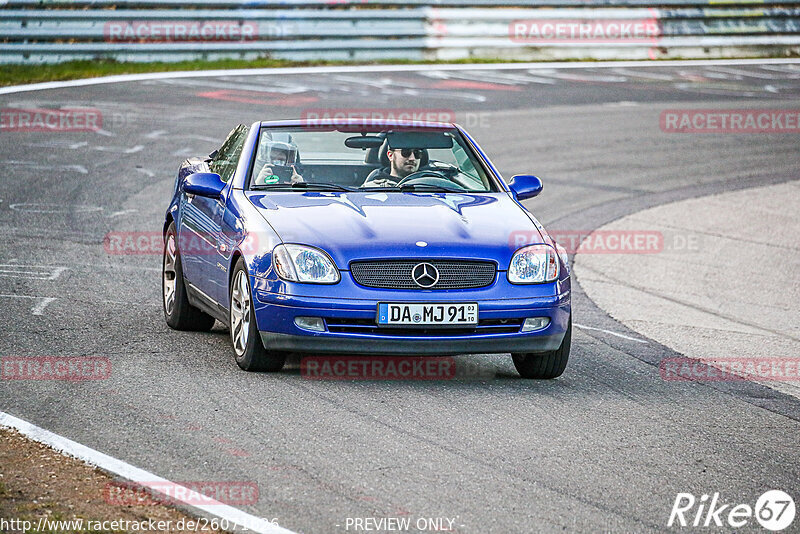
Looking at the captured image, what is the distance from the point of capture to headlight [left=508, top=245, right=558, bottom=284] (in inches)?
303

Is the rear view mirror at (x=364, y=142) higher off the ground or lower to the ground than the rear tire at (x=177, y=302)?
higher

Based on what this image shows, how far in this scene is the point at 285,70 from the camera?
88.3 ft

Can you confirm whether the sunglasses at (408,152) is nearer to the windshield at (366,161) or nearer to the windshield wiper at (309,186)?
the windshield at (366,161)

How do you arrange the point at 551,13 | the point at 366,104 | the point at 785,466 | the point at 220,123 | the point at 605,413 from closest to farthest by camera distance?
the point at 785,466 → the point at 605,413 → the point at 220,123 → the point at 366,104 → the point at 551,13

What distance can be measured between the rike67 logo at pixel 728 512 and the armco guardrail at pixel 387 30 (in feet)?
68.9

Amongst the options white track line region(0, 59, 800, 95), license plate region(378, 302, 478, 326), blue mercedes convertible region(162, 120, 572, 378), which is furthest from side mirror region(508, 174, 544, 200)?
white track line region(0, 59, 800, 95)

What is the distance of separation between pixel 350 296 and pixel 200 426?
1.25 meters

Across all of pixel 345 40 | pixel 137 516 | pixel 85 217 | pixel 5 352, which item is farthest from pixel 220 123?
pixel 137 516

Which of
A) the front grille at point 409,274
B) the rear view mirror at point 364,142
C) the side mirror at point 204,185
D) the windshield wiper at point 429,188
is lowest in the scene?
the front grille at point 409,274

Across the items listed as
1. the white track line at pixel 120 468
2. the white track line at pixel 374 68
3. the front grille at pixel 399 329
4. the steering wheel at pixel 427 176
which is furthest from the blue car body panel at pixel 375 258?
the white track line at pixel 374 68

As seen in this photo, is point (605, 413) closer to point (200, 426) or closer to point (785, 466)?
point (785, 466)

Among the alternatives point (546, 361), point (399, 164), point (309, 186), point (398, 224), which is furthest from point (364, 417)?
point (399, 164)

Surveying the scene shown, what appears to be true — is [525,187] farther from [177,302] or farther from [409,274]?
[177,302]

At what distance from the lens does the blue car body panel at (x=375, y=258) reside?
294 inches
